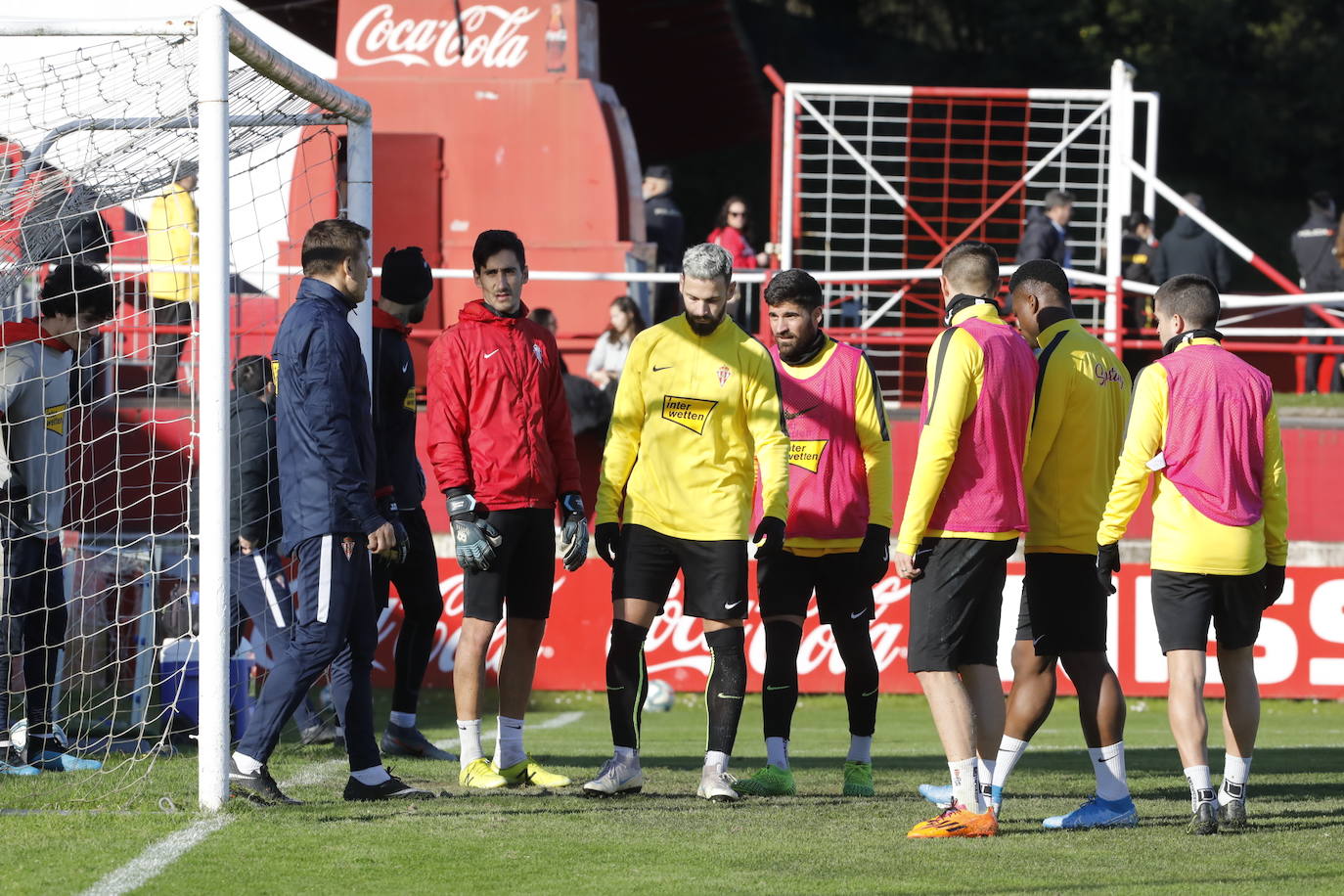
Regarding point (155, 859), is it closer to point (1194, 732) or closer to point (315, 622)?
point (315, 622)

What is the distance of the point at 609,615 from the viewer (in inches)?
481

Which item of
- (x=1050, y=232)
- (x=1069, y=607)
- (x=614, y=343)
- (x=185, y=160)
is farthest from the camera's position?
(x=1050, y=232)

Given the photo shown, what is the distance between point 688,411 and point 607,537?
24.0 inches

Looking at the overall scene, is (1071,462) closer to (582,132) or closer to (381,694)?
(381,694)

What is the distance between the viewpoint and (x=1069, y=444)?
653 centimetres

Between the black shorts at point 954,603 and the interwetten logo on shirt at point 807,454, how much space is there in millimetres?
1213

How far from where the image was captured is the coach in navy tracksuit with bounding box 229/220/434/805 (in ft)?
20.6

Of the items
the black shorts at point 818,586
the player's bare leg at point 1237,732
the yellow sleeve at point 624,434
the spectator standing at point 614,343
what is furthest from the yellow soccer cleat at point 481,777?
the spectator standing at point 614,343

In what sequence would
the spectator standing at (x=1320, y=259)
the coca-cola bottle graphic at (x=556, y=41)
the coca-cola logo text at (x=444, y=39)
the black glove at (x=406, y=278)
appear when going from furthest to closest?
the coca-cola logo text at (x=444, y=39), the coca-cola bottle graphic at (x=556, y=41), the spectator standing at (x=1320, y=259), the black glove at (x=406, y=278)

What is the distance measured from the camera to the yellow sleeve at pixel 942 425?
6.01 metres

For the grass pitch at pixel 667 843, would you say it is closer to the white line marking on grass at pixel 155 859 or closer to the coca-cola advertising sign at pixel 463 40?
the white line marking on grass at pixel 155 859

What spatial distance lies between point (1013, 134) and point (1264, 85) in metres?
5.92

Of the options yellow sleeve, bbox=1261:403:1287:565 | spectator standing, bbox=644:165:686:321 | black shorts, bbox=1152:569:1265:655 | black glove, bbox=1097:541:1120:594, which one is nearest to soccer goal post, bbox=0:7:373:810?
black glove, bbox=1097:541:1120:594

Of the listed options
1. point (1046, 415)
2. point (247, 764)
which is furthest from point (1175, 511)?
point (247, 764)
